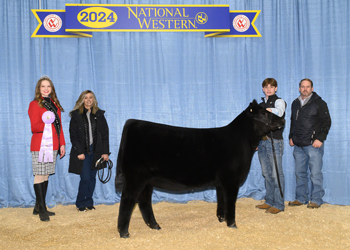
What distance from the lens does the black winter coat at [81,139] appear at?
4.36 m

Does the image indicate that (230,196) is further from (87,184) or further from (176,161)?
(87,184)

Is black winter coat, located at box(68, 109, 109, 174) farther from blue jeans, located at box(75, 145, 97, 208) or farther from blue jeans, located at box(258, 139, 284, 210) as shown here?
blue jeans, located at box(258, 139, 284, 210)

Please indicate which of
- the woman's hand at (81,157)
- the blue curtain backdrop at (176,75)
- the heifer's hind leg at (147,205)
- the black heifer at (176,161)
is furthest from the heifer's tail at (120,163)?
the blue curtain backdrop at (176,75)

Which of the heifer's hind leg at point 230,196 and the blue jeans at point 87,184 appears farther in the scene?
the blue jeans at point 87,184

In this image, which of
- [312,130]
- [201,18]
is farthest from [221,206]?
[201,18]

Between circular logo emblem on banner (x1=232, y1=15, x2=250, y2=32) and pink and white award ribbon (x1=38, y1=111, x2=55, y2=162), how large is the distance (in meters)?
3.32

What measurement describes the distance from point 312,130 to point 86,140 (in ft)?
11.4

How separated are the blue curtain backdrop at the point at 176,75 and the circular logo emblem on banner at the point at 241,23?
0.20 metres

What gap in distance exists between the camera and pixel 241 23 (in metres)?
4.91

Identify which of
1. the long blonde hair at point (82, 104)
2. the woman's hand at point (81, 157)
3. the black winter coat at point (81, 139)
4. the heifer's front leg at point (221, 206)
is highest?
the long blonde hair at point (82, 104)

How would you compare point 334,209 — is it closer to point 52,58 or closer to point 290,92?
point 290,92

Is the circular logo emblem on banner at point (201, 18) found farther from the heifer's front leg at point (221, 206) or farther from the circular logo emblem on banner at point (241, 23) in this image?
the heifer's front leg at point (221, 206)

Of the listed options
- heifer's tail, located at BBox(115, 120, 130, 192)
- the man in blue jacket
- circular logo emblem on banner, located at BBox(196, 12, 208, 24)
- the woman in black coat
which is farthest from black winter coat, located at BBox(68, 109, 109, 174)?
the man in blue jacket

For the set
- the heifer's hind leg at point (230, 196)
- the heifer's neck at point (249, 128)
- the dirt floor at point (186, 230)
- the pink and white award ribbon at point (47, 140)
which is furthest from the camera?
the pink and white award ribbon at point (47, 140)
